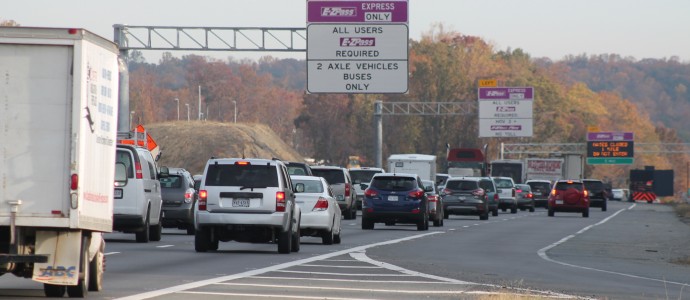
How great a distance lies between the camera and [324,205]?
3181 cm

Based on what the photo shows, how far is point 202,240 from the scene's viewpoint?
27531 millimetres

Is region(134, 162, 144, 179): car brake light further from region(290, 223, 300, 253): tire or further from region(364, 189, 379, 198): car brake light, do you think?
region(364, 189, 379, 198): car brake light

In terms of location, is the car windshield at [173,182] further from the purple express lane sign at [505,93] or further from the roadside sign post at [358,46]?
the purple express lane sign at [505,93]

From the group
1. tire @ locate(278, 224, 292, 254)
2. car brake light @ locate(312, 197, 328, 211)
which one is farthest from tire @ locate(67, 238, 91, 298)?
car brake light @ locate(312, 197, 328, 211)

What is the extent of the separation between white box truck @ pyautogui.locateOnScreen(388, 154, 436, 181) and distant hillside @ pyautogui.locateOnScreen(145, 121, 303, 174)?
5234cm

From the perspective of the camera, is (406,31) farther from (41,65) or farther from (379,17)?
(41,65)

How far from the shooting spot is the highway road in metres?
18.2

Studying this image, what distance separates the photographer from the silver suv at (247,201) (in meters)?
26.9

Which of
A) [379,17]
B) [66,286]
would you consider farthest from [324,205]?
[379,17]

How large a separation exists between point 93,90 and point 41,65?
26.4 inches

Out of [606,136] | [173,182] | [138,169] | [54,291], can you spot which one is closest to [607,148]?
[606,136]

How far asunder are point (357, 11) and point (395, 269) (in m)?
35.6

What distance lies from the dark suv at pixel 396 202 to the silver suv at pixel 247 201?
15.8 meters

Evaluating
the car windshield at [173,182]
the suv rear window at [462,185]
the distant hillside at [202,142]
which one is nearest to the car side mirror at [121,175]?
the car windshield at [173,182]
